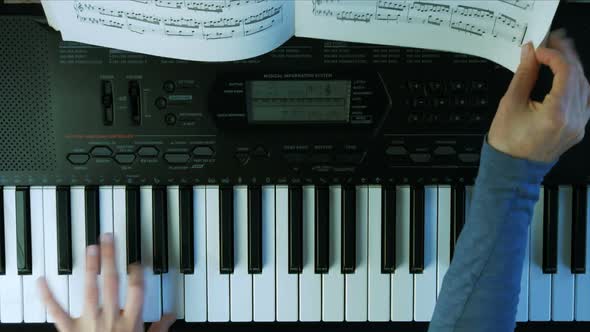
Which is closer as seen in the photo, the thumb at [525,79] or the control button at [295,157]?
the thumb at [525,79]

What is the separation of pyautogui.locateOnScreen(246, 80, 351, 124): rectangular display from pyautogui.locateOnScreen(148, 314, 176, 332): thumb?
421mm

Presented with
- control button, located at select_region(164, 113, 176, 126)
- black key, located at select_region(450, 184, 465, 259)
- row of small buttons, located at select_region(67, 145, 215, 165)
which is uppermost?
control button, located at select_region(164, 113, 176, 126)

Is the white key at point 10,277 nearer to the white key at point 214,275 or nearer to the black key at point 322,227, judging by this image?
the white key at point 214,275

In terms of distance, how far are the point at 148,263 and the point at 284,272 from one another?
0.27m

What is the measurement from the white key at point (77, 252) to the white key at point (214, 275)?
24 centimetres

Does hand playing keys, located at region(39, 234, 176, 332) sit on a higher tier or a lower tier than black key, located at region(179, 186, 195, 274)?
lower

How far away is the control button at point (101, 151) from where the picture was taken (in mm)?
→ 1136

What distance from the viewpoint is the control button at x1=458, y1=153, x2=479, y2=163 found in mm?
1138

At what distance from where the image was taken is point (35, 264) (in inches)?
45.6

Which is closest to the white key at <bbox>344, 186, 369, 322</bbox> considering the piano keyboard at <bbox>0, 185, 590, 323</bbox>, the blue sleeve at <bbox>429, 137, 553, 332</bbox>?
the piano keyboard at <bbox>0, 185, 590, 323</bbox>

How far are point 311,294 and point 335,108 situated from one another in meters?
0.37

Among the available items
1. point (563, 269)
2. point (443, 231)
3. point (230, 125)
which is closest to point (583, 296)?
point (563, 269)

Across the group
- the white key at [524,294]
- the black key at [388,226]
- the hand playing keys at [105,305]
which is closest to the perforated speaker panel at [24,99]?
the hand playing keys at [105,305]

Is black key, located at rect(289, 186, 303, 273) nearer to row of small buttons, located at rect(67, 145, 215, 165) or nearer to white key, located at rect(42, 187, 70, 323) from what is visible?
row of small buttons, located at rect(67, 145, 215, 165)
